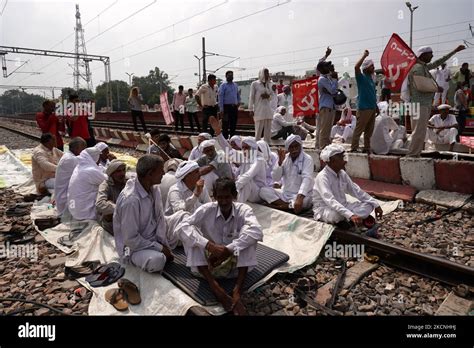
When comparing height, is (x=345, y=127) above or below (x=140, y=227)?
above

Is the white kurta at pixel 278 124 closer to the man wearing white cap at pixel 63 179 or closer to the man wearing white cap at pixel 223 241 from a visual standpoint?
the man wearing white cap at pixel 63 179

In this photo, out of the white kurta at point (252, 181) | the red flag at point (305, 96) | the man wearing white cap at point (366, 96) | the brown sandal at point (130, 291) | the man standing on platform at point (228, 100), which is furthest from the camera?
the man standing on platform at point (228, 100)

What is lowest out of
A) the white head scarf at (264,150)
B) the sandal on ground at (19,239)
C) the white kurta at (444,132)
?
the sandal on ground at (19,239)

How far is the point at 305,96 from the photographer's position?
29.2 ft

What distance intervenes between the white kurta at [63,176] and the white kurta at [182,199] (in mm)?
2223

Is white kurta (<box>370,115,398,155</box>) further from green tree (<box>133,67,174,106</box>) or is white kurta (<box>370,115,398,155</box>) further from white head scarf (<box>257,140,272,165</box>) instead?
green tree (<box>133,67,174,106</box>)

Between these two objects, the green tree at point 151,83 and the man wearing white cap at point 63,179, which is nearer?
the man wearing white cap at point 63,179

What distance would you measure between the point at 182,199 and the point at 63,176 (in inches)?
99.2

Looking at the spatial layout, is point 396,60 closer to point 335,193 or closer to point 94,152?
point 335,193

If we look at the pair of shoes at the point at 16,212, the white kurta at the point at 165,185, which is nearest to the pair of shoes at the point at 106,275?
the white kurta at the point at 165,185

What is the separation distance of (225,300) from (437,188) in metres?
4.07

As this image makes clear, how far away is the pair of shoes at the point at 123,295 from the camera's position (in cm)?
295

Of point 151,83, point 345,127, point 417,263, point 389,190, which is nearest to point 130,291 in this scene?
point 417,263

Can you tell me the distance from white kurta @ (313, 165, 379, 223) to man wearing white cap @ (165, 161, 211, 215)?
4.82 feet
